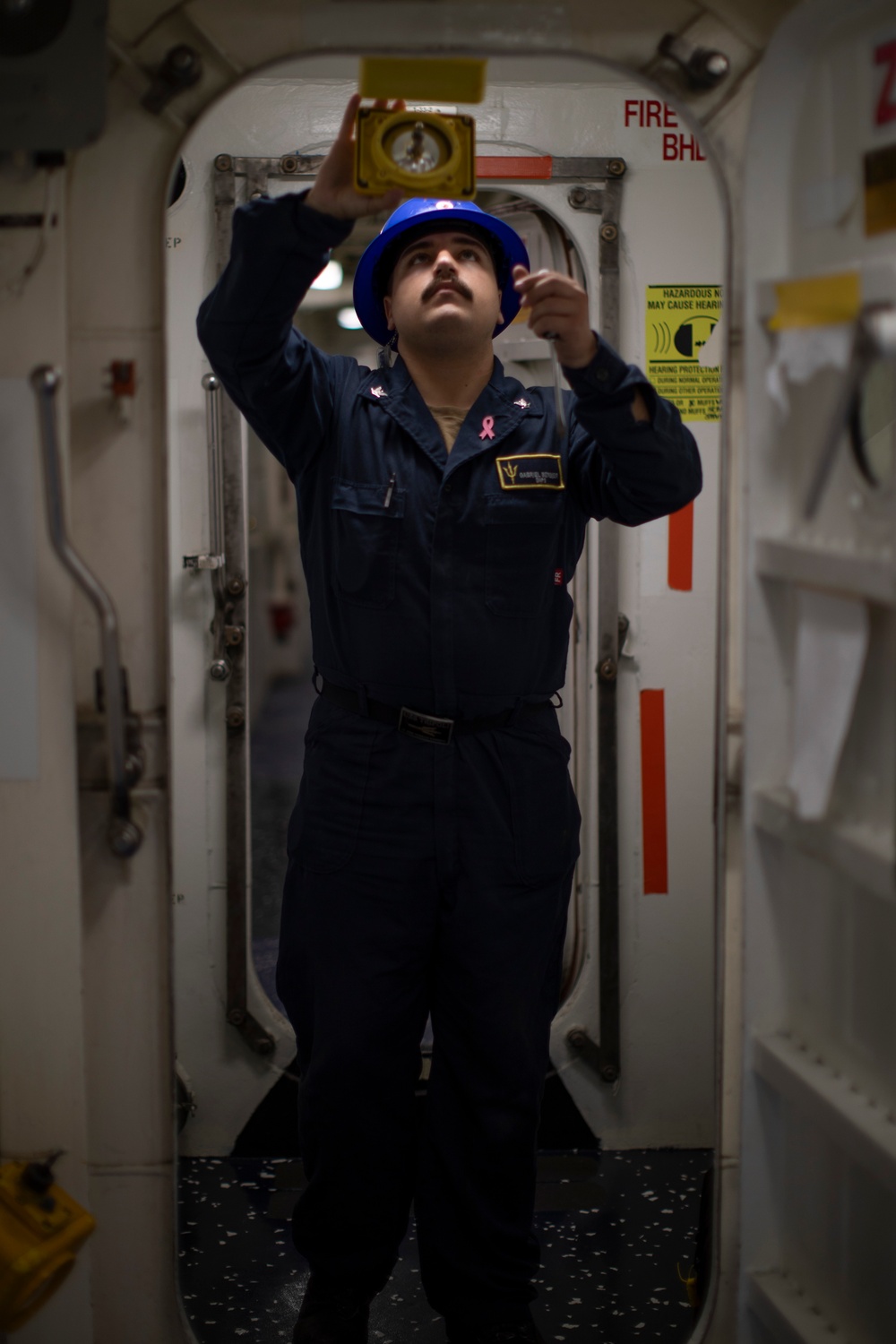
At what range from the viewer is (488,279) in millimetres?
2211

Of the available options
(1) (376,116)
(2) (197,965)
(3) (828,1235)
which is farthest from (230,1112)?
(1) (376,116)

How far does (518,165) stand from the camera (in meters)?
2.71

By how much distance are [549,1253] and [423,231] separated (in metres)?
2.19

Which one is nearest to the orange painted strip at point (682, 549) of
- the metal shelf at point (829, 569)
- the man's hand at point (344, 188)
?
the metal shelf at point (829, 569)

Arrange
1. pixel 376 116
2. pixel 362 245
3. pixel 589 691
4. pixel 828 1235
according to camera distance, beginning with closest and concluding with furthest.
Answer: pixel 376 116 → pixel 828 1235 → pixel 589 691 → pixel 362 245

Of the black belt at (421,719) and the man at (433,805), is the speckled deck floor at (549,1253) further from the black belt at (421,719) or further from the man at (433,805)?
the black belt at (421,719)

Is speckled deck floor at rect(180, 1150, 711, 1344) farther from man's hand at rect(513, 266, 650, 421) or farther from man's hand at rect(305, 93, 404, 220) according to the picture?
man's hand at rect(305, 93, 404, 220)

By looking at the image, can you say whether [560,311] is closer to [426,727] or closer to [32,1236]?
[426,727]

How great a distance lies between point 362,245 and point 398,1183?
3.37m

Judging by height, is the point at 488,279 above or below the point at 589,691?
above

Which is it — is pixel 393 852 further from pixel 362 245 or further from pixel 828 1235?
pixel 362 245

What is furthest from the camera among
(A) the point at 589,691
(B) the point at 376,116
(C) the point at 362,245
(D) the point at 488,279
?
(C) the point at 362,245

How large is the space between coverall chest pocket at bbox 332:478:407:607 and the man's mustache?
36 cm

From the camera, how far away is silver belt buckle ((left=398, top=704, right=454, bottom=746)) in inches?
80.2
